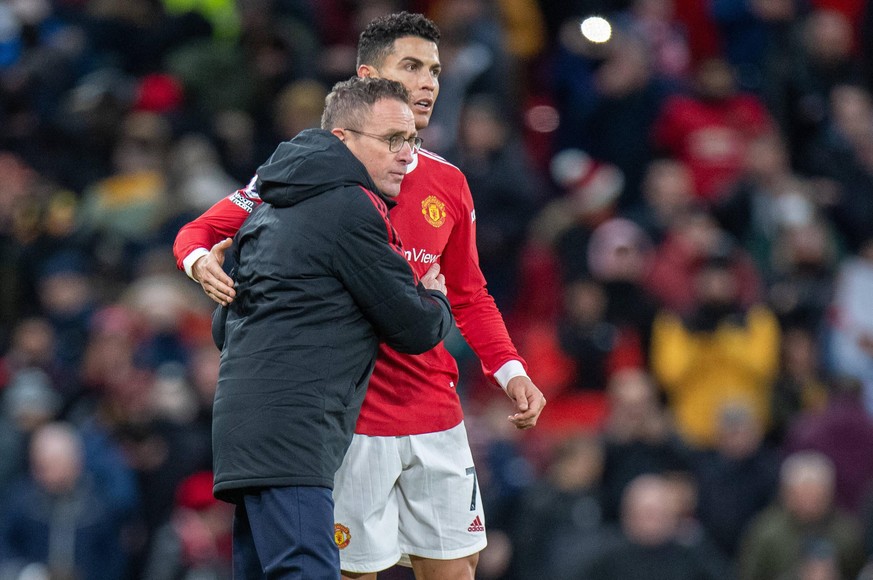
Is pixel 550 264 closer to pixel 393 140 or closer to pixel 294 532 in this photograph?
pixel 393 140

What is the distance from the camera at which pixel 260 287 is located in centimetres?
452

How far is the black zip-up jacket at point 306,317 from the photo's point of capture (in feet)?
14.6

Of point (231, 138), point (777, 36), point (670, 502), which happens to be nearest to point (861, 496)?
point (670, 502)

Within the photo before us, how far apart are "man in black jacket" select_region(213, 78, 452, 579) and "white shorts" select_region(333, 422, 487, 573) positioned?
39cm

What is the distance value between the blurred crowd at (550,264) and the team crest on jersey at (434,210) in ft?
12.3

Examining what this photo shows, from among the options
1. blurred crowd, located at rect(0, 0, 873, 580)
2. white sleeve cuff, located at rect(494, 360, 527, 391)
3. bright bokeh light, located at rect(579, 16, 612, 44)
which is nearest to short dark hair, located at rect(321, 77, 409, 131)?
white sleeve cuff, located at rect(494, 360, 527, 391)

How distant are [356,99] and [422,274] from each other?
2.22 feet

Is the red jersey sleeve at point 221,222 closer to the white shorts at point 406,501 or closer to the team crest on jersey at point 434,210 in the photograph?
the team crest on jersey at point 434,210

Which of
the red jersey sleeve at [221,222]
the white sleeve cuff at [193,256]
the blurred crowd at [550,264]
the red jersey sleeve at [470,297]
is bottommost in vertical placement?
the blurred crowd at [550,264]

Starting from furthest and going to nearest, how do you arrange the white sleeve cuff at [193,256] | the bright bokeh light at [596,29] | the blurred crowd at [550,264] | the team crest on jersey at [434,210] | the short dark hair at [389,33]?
1. the bright bokeh light at [596,29]
2. the blurred crowd at [550,264]
3. the short dark hair at [389,33]
4. the team crest on jersey at [434,210]
5. the white sleeve cuff at [193,256]

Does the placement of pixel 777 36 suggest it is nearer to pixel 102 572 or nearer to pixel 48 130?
pixel 48 130

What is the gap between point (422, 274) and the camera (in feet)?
16.8

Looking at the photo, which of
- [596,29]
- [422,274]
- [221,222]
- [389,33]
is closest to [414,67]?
[389,33]

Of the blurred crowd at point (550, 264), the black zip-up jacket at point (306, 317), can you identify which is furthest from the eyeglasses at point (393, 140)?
the blurred crowd at point (550, 264)
